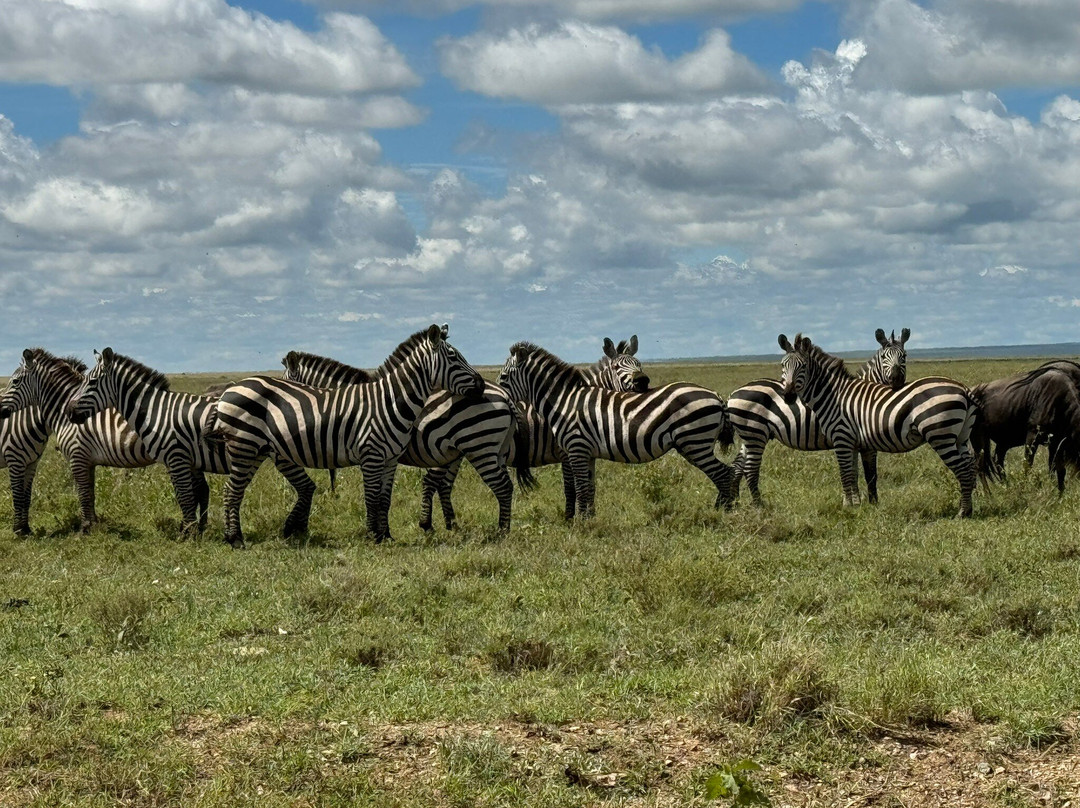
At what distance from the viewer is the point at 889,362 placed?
16.9 m

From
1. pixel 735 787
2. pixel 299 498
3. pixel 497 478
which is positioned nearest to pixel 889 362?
pixel 497 478

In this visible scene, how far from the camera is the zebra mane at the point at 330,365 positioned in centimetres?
1469

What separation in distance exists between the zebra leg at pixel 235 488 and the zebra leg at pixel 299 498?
1.26 ft

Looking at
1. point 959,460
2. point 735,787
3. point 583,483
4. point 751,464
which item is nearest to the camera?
point 735,787

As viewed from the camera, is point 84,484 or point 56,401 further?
point 56,401

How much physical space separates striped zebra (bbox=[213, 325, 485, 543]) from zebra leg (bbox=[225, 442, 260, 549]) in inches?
0.5

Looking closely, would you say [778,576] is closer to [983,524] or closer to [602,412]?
[983,524]

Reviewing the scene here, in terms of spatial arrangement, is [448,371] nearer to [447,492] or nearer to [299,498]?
[447,492]

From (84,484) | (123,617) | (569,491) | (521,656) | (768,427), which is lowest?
(521,656)

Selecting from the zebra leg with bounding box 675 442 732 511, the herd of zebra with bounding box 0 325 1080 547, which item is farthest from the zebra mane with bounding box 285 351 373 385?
the zebra leg with bounding box 675 442 732 511

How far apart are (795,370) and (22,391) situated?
9997 mm

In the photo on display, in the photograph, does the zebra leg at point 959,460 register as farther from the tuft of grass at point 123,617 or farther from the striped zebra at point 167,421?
the tuft of grass at point 123,617

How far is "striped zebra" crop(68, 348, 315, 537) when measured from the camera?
14117mm

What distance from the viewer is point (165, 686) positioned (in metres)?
7.05
